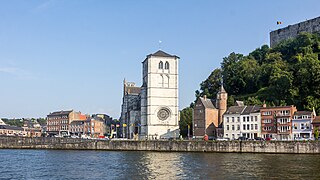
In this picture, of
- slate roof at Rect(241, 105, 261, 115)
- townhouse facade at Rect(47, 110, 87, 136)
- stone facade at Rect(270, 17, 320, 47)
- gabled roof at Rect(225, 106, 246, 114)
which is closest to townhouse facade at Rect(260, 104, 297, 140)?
slate roof at Rect(241, 105, 261, 115)

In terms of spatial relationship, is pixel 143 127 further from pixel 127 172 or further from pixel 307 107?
pixel 127 172

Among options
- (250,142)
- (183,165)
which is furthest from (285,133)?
(183,165)

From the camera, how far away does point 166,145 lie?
69.6 metres

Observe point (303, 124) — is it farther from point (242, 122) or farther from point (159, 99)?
point (159, 99)

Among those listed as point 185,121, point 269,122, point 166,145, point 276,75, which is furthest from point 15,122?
point 269,122

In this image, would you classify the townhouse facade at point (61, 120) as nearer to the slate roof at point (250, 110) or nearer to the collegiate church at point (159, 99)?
the collegiate church at point (159, 99)

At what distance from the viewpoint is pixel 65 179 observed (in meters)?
33.2

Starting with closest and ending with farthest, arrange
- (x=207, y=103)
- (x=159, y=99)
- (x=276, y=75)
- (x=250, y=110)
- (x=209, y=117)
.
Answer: (x=250, y=110) < (x=209, y=117) < (x=207, y=103) < (x=159, y=99) < (x=276, y=75)

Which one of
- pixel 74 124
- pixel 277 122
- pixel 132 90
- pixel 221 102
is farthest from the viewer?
pixel 74 124

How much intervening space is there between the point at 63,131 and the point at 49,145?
5209 cm

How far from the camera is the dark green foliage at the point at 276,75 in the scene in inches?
3135

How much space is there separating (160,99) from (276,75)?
25.3 m

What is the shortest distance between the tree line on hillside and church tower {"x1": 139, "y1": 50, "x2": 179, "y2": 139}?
6848mm

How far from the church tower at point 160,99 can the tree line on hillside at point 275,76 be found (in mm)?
6848
